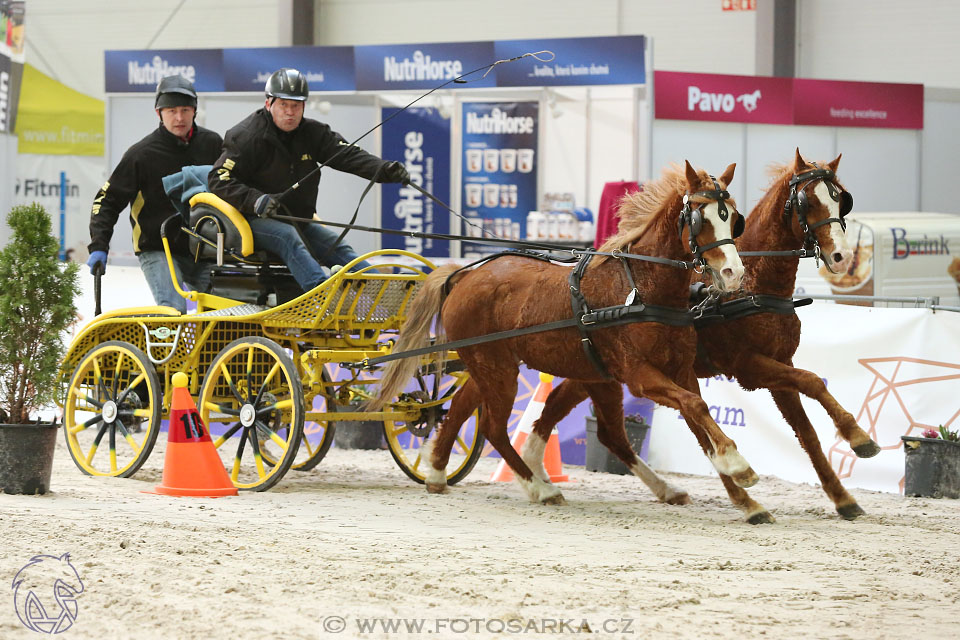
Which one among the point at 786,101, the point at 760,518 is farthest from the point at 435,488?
the point at 786,101

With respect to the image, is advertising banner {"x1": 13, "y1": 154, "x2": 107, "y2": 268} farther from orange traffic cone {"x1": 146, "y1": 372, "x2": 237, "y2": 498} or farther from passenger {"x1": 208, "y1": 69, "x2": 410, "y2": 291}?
orange traffic cone {"x1": 146, "y1": 372, "x2": 237, "y2": 498}

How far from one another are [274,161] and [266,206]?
0.70 meters

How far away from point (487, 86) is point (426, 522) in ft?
34.1

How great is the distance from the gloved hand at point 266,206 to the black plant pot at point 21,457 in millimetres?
1676

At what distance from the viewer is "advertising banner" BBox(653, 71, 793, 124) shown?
1605cm

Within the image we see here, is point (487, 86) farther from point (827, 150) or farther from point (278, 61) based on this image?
→ point (827, 150)

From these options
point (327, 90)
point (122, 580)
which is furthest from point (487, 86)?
point (122, 580)

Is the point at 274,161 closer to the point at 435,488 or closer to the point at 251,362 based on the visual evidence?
the point at 251,362

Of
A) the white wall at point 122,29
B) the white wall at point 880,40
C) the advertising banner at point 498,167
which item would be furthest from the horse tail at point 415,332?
the white wall at point 122,29

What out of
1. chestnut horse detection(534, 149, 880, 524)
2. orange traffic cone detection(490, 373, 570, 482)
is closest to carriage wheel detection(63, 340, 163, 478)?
orange traffic cone detection(490, 373, 570, 482)

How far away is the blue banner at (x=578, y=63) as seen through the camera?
49.3 feet

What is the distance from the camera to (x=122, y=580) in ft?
14.5

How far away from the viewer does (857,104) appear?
677 inches

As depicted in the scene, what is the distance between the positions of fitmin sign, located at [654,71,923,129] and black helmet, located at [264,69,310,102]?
30.3 ft
